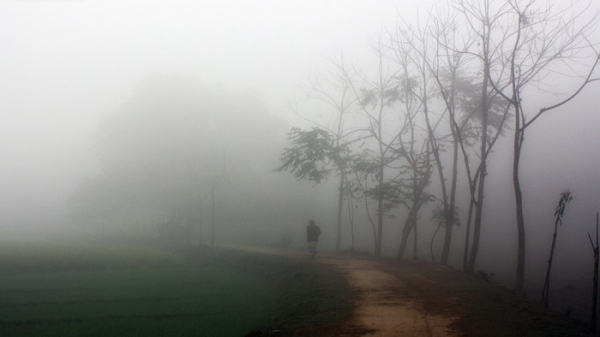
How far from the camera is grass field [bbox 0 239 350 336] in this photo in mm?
13414

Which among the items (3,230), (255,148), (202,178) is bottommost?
(3,230)

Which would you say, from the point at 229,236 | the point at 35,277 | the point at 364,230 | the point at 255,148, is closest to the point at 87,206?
the point at 229,236

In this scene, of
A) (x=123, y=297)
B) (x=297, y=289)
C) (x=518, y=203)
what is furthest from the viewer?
(x=518, y=203)

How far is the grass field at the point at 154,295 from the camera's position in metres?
13.4

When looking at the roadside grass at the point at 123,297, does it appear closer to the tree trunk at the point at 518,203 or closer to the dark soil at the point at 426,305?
the dark soil at the point at 426,305

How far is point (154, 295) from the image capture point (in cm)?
1897

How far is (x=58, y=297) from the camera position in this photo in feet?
60.3

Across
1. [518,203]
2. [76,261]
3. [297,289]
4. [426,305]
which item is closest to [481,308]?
[426,305]

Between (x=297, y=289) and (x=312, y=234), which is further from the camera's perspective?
(x=312, y=234)

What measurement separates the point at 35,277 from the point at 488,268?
92.5ft

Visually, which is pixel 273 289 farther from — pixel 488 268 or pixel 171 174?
pixel 171 174

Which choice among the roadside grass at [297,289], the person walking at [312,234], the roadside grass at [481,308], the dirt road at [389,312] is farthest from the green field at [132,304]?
the roadside grass at [481,308]

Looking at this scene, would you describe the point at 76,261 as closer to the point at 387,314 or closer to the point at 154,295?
the point at 154,295

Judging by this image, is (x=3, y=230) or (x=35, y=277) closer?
(x=35, y=277)
